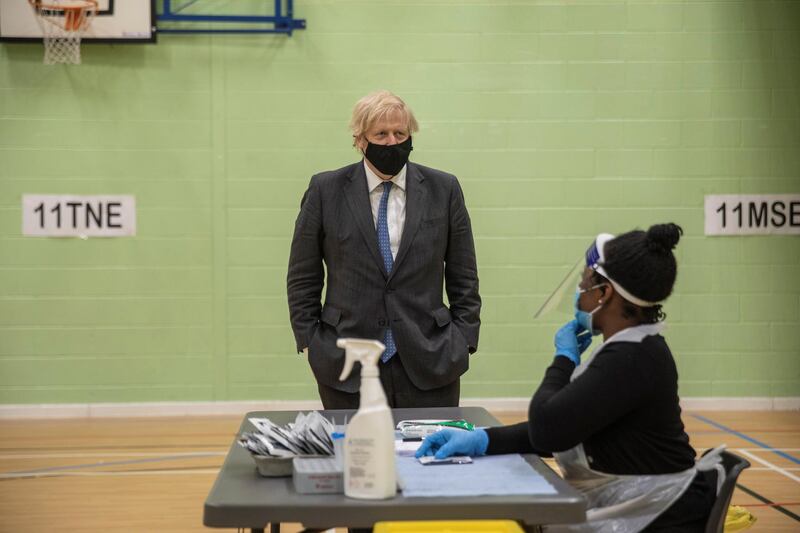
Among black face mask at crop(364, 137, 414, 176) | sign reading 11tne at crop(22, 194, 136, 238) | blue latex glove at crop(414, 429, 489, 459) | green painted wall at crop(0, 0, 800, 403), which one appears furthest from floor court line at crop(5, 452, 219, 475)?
blue latex glove at crop(414, 429, 489, 459)

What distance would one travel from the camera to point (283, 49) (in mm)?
5918

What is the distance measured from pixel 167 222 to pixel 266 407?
1328 mm

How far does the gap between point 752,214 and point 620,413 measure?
472 cm

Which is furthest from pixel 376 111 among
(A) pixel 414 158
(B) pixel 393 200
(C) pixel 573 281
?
(A) pixel 414 158

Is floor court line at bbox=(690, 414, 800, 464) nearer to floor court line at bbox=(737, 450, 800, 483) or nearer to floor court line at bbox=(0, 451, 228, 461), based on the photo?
floor court line at bbox=(737, 450, 800, 483)

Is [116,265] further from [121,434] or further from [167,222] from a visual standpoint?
[121,434]

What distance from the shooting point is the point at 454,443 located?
1.87 metres

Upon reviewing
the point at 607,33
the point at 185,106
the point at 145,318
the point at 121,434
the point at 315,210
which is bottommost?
the point at 121,434

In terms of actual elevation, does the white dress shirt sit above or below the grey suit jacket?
above

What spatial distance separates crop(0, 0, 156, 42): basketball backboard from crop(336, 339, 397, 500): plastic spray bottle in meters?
4.81

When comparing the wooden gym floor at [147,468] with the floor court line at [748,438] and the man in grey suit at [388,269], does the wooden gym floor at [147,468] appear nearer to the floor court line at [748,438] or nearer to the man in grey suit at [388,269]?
the floor court line at [748,438]

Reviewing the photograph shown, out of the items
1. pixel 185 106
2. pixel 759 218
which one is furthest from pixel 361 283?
pixel 759 218

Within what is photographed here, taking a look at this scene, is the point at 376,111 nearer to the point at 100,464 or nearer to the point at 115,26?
the point at 100,464

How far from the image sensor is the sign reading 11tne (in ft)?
19.3
